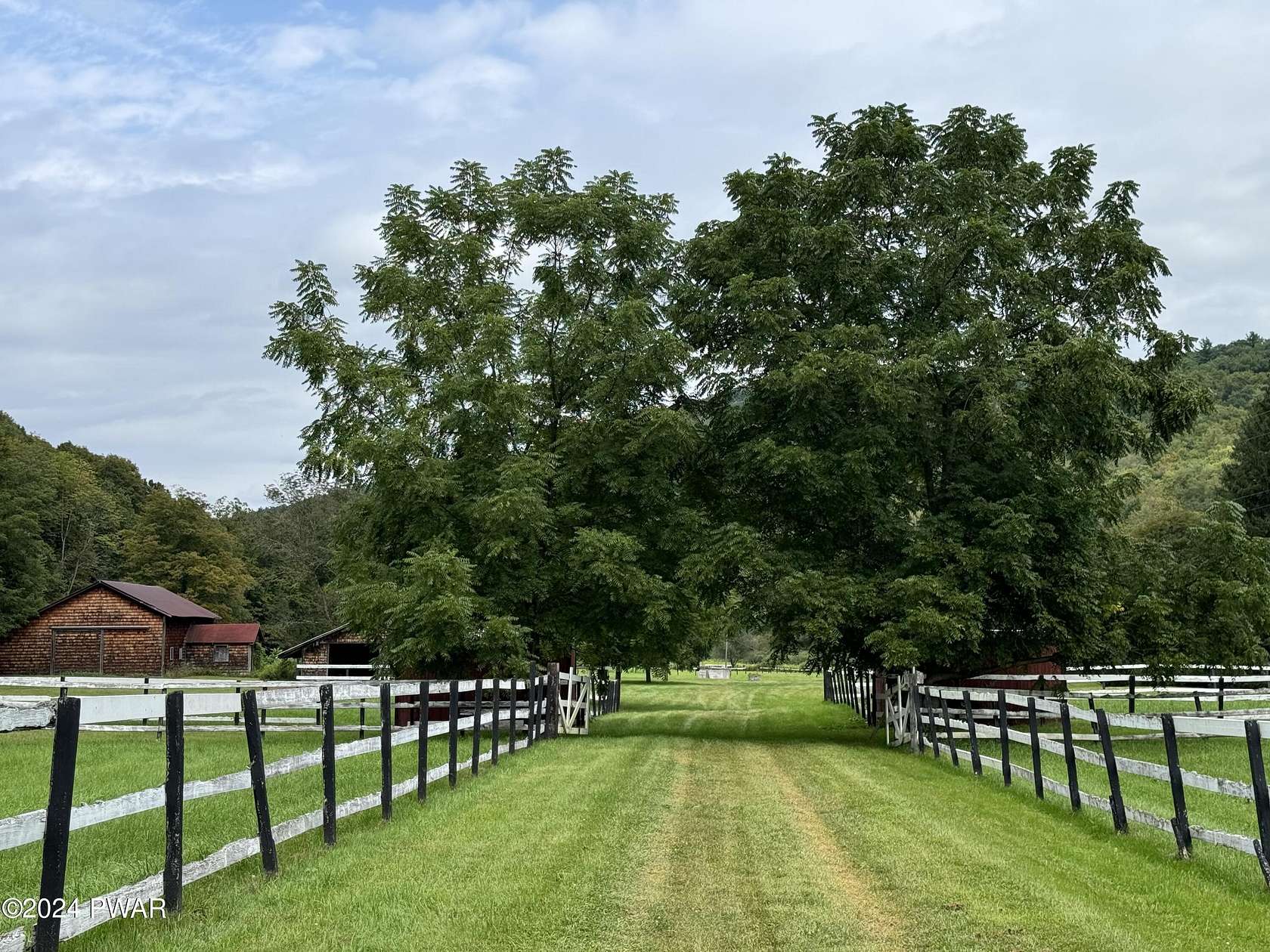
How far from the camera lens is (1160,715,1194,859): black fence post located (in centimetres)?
849

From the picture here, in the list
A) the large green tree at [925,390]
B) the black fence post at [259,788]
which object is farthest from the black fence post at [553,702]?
the black fence post at [259,788]

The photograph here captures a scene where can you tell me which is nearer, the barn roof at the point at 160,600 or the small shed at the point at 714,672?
the barn roof at the point at 160,600

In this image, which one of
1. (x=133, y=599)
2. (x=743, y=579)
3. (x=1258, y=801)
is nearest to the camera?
(x=1258, y=801)

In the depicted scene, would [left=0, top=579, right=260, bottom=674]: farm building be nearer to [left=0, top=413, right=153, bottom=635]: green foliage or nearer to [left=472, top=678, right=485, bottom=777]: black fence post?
[left=0, top=413, right=153, bottom=635]: green foliage

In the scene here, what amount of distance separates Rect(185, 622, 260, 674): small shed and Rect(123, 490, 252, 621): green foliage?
16.2 metres

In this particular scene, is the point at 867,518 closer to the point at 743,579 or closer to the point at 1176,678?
→ the point at 743,579

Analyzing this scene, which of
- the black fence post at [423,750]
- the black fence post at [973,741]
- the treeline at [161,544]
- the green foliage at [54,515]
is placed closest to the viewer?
the black fence post at [423,750]

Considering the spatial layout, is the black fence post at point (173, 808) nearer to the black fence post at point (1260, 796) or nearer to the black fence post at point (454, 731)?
the black fence post at point (454, 731)

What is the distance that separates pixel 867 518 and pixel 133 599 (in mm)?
46404

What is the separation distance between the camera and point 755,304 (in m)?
23.9

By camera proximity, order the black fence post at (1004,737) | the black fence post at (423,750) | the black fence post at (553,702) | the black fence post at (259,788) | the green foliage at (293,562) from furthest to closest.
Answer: the green foliage at (293,562) → the black fence post at (553,702) → the black fence post at (1004,737) → the black fence post at (423,750) → the black fence post at (259,788)

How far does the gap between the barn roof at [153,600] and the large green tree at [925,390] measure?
42107 mm

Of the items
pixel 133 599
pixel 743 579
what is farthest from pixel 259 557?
pixel 743 579

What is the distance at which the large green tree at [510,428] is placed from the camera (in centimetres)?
2303
